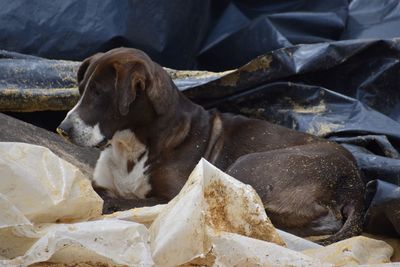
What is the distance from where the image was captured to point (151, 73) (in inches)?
163

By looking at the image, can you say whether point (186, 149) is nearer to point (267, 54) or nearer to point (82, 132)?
point (82, 132)

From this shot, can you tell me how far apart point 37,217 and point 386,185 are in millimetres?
1530

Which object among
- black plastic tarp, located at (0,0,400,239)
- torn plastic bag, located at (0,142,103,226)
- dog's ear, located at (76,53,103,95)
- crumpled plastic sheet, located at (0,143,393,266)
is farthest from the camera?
black plastic tarp, located at (0,0,400,239)

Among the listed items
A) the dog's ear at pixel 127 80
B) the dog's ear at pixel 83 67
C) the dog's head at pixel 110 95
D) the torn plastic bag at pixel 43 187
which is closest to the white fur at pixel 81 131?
the dog's head at pixel 110 95

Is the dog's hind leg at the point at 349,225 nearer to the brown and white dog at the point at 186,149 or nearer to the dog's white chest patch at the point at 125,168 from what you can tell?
the brown and white dog at the point at 186,149

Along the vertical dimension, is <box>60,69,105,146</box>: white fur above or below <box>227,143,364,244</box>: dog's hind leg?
above

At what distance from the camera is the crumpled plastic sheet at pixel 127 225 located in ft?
8.94

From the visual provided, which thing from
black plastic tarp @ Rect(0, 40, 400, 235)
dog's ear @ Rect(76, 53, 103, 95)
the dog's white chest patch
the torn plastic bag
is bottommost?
the dog's white chest patch

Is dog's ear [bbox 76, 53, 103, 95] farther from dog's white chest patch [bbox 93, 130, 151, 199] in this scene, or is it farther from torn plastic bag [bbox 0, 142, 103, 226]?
torn plastic bag [bbox 0, 142, 103, 226]

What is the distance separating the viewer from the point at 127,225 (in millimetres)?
2840

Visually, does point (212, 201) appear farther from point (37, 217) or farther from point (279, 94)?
point (279, 94)

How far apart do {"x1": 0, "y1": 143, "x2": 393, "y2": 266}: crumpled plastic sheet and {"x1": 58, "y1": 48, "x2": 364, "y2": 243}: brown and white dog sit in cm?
89

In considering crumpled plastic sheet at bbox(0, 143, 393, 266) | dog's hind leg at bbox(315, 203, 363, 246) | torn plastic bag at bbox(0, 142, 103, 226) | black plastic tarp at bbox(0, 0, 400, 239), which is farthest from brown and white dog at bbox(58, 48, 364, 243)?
torn plastic bag at bbox(0, 142, 103, 226)

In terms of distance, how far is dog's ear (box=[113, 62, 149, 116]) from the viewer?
4074mm
